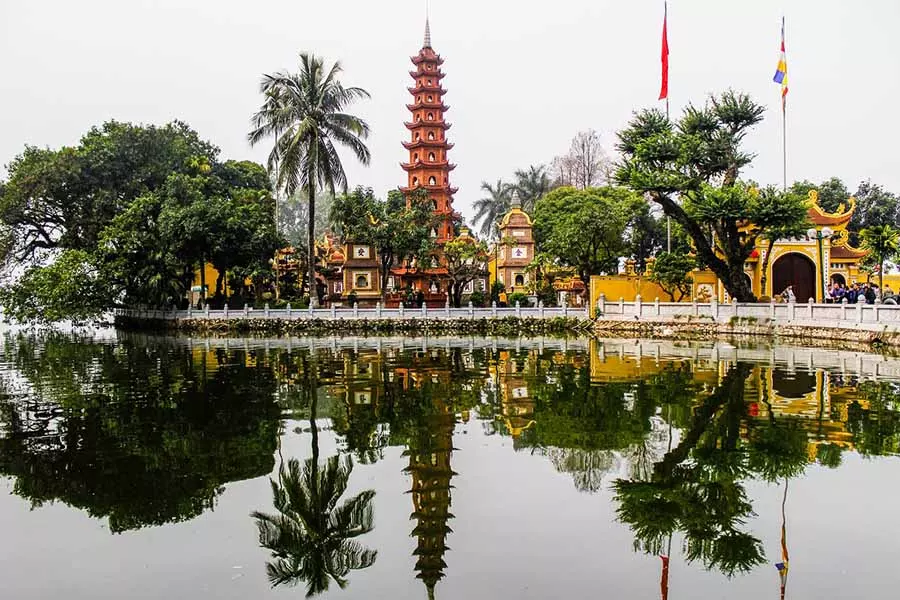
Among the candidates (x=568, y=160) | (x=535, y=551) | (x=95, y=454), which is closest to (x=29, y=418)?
(x=95, y=454)

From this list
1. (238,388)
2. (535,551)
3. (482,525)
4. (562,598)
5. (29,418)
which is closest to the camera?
(562,598)

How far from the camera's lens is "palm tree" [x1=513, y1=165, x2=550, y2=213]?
55031 millimetres

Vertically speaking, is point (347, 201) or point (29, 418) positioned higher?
point (347, 201)

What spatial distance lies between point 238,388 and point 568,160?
4616cm

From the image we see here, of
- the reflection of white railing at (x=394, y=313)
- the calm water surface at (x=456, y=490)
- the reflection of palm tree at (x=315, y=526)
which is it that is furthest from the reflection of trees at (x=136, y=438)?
the reflection of white railing at (x=394, y=313)

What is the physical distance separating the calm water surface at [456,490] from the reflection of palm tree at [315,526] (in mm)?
27

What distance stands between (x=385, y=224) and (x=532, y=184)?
18.2 m

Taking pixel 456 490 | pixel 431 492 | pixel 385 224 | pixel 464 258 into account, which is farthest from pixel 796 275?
pixel 431 492

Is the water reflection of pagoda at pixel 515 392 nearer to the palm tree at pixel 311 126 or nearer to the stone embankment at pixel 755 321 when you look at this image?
the stone embankment at pixel 755 321

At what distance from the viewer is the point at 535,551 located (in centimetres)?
606

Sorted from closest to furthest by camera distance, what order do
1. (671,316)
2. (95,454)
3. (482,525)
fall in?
(482,525)
(95,454)
(671,316)

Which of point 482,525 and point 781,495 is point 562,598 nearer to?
point 482,525

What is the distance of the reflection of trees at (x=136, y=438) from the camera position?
758cm

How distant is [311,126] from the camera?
34.3 metres
